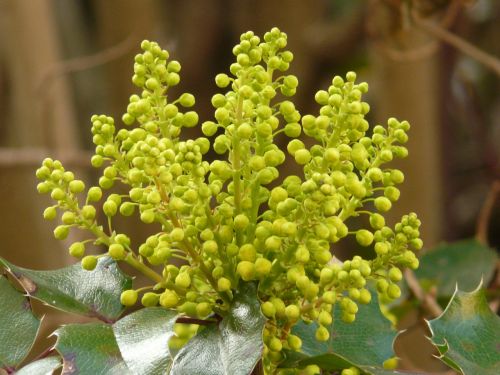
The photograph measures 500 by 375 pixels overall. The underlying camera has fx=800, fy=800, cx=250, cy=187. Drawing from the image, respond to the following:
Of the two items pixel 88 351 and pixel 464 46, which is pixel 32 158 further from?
pixel 88 351

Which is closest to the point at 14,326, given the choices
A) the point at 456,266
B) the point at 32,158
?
the point at 456,266

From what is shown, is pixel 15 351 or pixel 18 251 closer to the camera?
pixel 15 351

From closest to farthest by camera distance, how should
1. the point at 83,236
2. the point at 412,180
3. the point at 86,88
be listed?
the point at 83,236 → the point at 412,180 → the point at 86,88

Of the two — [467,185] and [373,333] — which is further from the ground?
[373,333]

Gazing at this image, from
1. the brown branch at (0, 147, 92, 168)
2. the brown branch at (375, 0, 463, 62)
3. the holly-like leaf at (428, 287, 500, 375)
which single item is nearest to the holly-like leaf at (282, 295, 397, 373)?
the holly-like leaf at (428, 287, 500, 375)

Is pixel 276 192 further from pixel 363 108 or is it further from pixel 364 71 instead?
pixel 364 71

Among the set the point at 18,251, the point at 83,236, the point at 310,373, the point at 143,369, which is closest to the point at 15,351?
the point at 143,369

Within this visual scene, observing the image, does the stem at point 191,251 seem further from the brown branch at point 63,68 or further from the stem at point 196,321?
the brown branch at point 63,68
